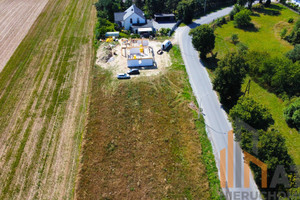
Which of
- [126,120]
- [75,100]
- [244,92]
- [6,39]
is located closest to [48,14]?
[6,39]

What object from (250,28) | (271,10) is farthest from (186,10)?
(271,10)

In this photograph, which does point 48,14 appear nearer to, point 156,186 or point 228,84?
point 228,84

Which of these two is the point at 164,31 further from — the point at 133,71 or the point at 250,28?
the point at 250,28

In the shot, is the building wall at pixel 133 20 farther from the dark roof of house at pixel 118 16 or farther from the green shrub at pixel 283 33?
the green shrub at pixel 283 33

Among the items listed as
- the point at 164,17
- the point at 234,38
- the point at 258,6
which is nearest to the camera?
the point at 234,38

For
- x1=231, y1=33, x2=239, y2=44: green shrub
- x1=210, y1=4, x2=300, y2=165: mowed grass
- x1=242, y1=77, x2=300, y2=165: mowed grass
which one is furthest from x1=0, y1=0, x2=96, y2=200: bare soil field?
x1=231, y1=33, x2=239, y2=44: green shrub

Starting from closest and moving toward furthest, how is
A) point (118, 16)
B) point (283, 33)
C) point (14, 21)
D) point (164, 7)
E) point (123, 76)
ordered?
1. point (123, 76)
2. point (283, 33)
3. point (118, 16)
4. point (14, 21)
5. point (164, 7)

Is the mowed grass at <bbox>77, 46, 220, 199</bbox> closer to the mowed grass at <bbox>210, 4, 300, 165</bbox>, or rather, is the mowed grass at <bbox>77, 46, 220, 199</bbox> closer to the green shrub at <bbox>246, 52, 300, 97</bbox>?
the mowed grass at <bbox>210, 4, 300, 165</bbox>
